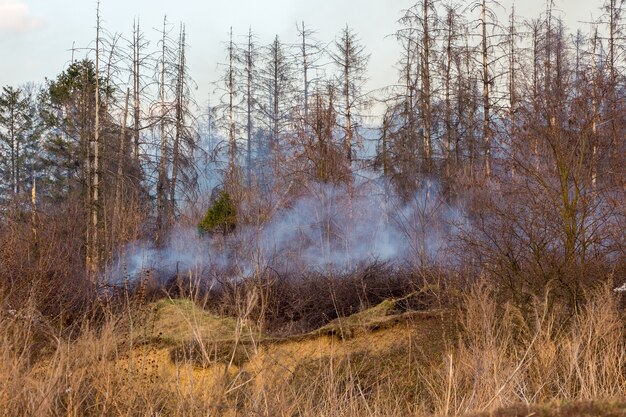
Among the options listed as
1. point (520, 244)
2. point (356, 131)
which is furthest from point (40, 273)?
point (356, 131)

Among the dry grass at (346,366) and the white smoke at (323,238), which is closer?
the dry grass at (346,366)

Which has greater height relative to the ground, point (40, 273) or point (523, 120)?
point (523, 120)

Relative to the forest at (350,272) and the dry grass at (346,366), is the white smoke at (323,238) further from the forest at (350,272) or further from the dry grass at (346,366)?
the dry grass at (346,366)

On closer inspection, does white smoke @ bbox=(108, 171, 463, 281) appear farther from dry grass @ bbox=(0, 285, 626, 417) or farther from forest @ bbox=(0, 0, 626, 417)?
dry grass @ bbox=(0, 285, 626, 417)

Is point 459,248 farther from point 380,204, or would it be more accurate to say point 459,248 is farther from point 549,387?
point 380,204

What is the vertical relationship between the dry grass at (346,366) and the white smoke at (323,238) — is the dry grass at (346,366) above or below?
below

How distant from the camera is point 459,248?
36.8ft

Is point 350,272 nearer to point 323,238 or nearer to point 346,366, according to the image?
point 323,238

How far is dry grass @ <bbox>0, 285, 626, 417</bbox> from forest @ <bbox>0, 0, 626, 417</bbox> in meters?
0.04

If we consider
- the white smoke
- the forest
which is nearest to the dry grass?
the forest

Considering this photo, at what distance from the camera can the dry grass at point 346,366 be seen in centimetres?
427

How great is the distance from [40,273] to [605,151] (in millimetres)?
9955

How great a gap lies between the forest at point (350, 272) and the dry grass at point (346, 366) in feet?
0.13

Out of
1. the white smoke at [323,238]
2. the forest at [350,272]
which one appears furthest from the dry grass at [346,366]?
the white smoke at [323,238]
